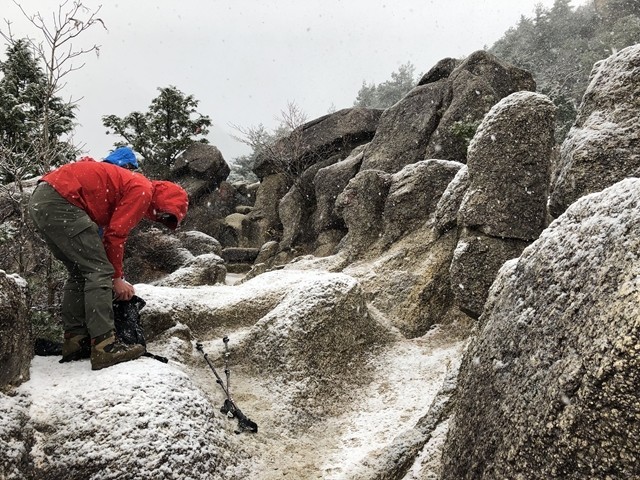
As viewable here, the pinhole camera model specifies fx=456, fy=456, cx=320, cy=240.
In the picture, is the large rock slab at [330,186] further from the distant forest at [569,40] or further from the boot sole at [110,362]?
the distant forest at [569,40]

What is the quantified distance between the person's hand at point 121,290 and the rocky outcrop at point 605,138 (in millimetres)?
6676

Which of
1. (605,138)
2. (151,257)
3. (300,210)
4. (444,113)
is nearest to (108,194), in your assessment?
(605,138)

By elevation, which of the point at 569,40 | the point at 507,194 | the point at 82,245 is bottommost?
the point at 507,194

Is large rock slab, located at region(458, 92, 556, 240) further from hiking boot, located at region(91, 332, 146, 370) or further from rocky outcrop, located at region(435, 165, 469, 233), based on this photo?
hiking boot, located at region(91, 332, 146, 370)

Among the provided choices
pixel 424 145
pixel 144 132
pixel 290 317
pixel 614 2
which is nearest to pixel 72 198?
pixel 290 317

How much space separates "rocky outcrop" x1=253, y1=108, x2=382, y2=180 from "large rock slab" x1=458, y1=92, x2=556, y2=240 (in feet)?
70.5

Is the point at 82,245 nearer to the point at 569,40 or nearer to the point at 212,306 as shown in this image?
the point at 212,306

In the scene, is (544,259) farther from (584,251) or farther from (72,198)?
(72,198)

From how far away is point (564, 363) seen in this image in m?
3.00

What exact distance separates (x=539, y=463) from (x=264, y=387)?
208 inches

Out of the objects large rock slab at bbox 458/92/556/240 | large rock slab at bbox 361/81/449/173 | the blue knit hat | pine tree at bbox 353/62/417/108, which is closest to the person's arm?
the blue knit hat

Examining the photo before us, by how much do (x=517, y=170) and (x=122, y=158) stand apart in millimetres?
7309

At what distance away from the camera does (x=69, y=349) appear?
6.01 metres

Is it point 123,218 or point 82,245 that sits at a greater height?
point 123,218
